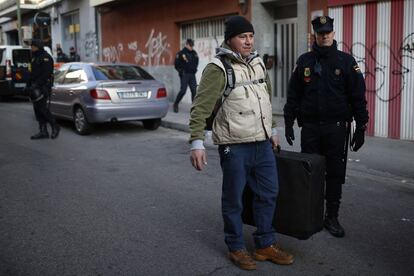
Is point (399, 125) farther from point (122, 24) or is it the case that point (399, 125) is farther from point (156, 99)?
point (122, 24)

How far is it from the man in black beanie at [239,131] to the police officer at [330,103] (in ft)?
2.33

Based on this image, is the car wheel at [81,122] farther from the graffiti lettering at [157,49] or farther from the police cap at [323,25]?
the police cap at [323,25]

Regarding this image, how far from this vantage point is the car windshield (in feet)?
35.6

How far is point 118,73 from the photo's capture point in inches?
436

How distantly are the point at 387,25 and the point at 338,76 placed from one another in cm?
561

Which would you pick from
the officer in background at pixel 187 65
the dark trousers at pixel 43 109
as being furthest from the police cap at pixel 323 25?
the officer in background at pixel 187 65

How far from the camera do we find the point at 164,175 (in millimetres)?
7215

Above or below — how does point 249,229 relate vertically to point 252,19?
below

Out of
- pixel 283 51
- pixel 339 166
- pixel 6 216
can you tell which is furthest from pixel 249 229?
pixel 283 51

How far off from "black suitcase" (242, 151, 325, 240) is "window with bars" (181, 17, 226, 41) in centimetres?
1135

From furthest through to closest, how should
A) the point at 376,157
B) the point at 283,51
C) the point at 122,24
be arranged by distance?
1. the point at 122,24
2. the point at 283,51
3. the point at 376,157

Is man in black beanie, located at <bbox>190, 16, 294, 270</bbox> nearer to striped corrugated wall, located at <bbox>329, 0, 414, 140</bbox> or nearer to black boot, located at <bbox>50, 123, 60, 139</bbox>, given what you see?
striped corrugated wall, located at <bbox>329, 0, 414, 140</bbox>

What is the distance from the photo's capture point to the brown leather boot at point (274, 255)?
4.00 metres

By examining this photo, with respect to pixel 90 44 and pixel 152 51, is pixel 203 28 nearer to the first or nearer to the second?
pixel 152 51
